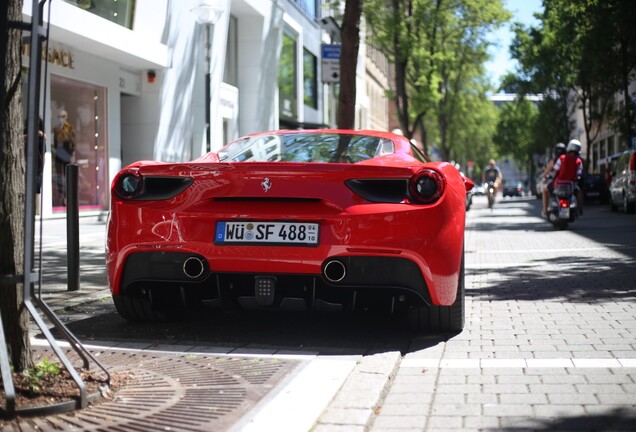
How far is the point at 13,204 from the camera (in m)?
3.95

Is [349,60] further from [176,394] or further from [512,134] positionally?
[512,134]

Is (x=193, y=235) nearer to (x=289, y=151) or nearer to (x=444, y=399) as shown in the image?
(x=289, y=151)

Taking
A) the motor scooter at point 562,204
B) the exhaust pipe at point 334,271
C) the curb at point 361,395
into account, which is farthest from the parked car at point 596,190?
the curb at point 361,395

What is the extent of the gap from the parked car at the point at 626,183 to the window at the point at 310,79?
15278 mm

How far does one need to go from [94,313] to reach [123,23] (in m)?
15.4

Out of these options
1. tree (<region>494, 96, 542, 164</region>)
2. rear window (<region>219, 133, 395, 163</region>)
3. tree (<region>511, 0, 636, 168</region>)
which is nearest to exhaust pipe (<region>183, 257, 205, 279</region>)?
rear window (<region>219, 133, 395, 163</region>)

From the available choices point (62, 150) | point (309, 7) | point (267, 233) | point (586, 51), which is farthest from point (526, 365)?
point (309, 7)

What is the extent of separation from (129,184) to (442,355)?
81.0 inches

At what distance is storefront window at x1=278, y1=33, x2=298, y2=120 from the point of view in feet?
112

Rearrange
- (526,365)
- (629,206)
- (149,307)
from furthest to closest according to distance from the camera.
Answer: (629,206) → (149,307) → (526,365)

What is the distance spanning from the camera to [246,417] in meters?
3.64

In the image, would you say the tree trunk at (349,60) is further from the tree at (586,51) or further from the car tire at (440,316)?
the tree at (586,51)

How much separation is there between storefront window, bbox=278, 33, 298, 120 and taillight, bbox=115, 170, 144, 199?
28394 mm

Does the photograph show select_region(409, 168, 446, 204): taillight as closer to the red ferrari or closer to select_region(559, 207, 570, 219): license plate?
the red ferrari
